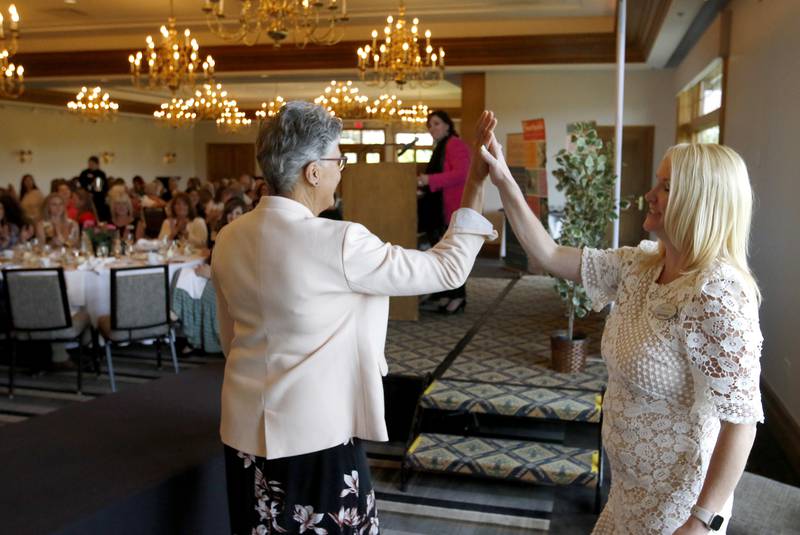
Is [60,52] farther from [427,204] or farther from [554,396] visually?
[554,396]

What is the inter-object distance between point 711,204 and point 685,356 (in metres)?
0.35

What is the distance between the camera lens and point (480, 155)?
186 centimetres

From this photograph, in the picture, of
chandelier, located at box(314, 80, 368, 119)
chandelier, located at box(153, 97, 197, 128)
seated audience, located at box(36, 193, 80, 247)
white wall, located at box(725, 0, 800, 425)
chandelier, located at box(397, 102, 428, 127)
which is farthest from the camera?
chandelier, located at box(397, 102, 428, 127)

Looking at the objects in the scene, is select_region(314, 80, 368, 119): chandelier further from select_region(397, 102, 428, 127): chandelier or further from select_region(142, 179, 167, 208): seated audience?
select_region(142, 179, 167, 208): seated audience

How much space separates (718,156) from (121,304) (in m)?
4.97

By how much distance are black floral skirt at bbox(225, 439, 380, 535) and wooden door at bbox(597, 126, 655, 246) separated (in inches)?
419

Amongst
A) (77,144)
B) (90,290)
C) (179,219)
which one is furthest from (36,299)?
(77,144)

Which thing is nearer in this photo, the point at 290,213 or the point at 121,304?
the point at 290,213

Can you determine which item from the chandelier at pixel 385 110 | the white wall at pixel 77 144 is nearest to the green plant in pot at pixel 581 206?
the chandelier at pixel 385 110

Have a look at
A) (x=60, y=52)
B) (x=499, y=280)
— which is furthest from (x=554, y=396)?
(x=60, y=52)

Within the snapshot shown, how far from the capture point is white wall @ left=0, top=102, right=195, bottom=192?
60.0ft

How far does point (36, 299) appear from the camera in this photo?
564 centimetres

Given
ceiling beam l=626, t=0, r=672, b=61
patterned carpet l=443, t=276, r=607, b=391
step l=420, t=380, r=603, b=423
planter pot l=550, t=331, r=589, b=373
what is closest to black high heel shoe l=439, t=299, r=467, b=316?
patterned carpet l=443, t=276, r=607, b=391

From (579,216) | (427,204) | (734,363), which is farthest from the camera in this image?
(427,204)
